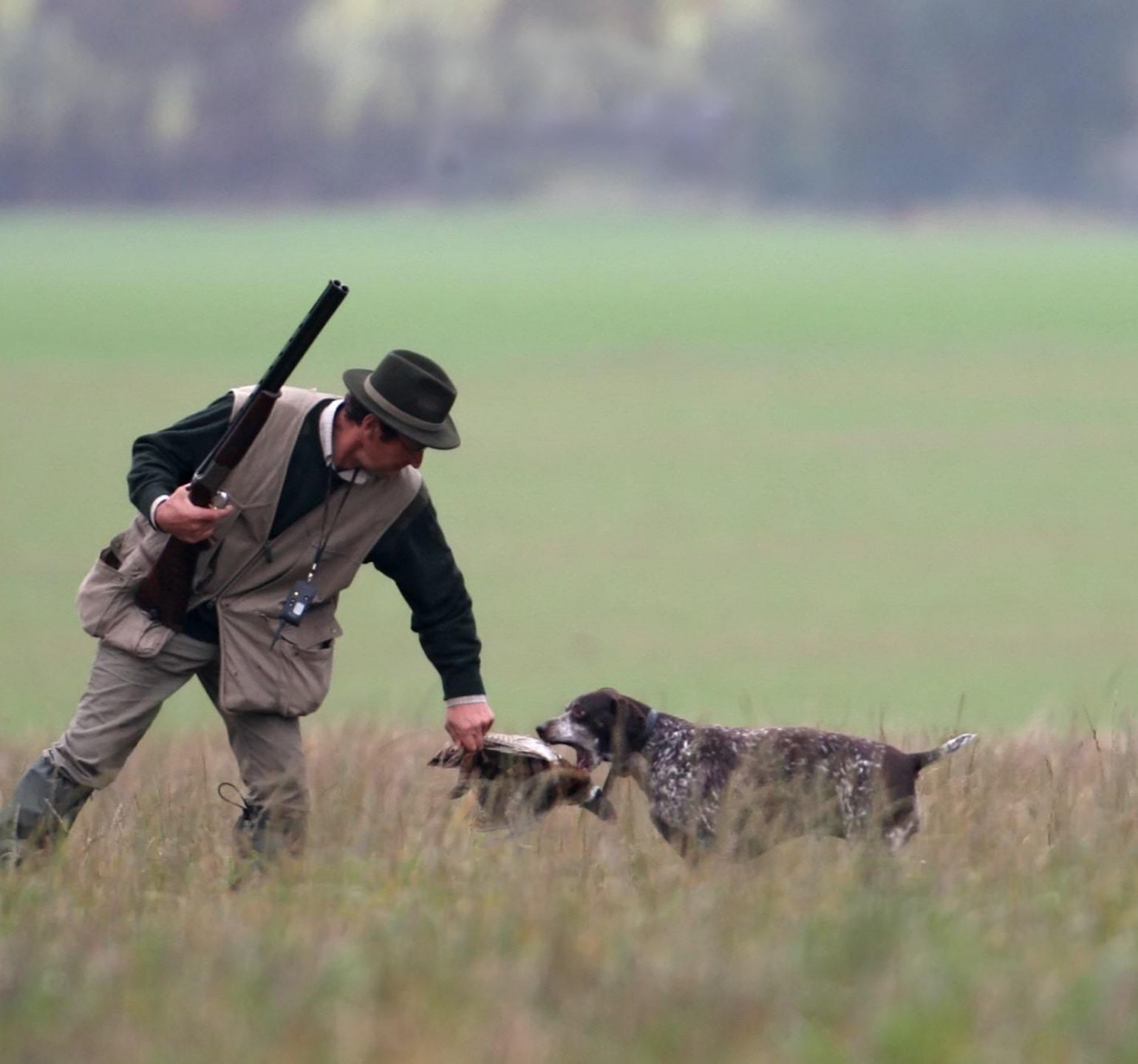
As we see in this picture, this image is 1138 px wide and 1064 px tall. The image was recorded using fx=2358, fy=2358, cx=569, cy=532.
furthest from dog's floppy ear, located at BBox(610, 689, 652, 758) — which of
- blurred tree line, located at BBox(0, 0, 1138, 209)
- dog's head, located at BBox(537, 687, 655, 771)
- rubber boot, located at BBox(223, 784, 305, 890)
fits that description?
blurred tree line, located at BBox(0, 0, 1138, 209)

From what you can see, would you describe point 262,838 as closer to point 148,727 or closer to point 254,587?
point 148,727

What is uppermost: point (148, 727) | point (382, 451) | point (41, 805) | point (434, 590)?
point (382, 451)

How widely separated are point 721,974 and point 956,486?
25959mm

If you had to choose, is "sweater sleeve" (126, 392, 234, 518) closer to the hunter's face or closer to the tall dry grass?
the hunter's face

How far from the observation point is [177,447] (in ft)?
21.5

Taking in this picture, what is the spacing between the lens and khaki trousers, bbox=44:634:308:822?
21.6ft

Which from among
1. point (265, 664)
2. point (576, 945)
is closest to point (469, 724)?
point (265, 664)

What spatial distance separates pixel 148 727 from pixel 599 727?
1414 mm

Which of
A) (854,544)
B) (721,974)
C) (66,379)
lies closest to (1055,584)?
(854,544)

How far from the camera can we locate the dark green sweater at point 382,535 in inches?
258

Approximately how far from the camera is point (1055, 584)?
22.4 m

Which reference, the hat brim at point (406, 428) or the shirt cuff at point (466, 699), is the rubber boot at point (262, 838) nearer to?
the shirt cuff at point (466, 699)

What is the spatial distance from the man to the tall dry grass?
0.64 feet

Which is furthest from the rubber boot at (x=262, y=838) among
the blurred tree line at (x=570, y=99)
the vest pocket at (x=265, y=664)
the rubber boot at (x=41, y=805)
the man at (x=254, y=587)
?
the blurred tree line at (x=570, y=99)
